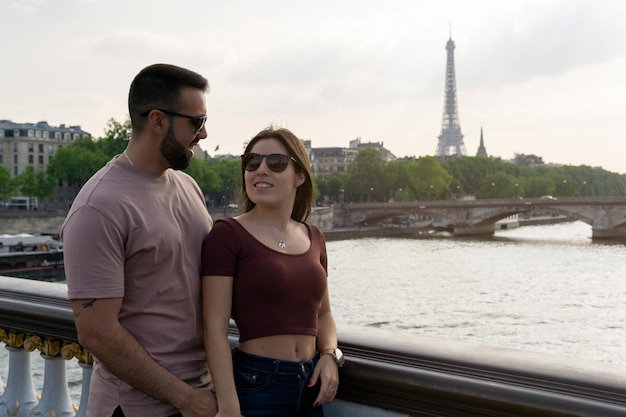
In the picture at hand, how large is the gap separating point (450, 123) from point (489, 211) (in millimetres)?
59495

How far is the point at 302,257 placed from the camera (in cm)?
149

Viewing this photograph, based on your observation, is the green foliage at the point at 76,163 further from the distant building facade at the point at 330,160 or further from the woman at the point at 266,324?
the distant building facade at the point at 330,160

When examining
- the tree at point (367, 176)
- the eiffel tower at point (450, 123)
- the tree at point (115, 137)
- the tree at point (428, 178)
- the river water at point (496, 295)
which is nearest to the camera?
the river water at point (496, 295)

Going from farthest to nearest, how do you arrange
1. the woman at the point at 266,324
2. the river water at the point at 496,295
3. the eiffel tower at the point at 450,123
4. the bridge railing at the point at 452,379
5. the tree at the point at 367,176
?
the eiffel tower at the point at 450,123 < the tree at the point at 367,176 < the river water at the point at 496,295 < the woman at the point at 266,324 < the bridge railing at the point at 452,379

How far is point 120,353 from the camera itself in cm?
133

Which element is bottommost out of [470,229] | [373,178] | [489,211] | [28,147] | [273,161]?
[470,229]

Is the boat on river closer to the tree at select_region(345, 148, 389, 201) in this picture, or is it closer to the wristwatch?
the wristwatch

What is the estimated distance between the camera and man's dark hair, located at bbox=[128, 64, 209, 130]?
1.42 meters

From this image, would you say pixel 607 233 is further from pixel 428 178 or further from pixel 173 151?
pixel 173 151

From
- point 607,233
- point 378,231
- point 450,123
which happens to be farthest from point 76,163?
point 450,123

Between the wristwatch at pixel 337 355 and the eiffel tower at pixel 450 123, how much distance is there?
101 metres

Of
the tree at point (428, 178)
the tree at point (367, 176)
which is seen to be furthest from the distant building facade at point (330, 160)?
the tree at point (428, 178)

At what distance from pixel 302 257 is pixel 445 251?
33.1 metres

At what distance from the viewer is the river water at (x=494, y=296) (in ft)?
51.5
